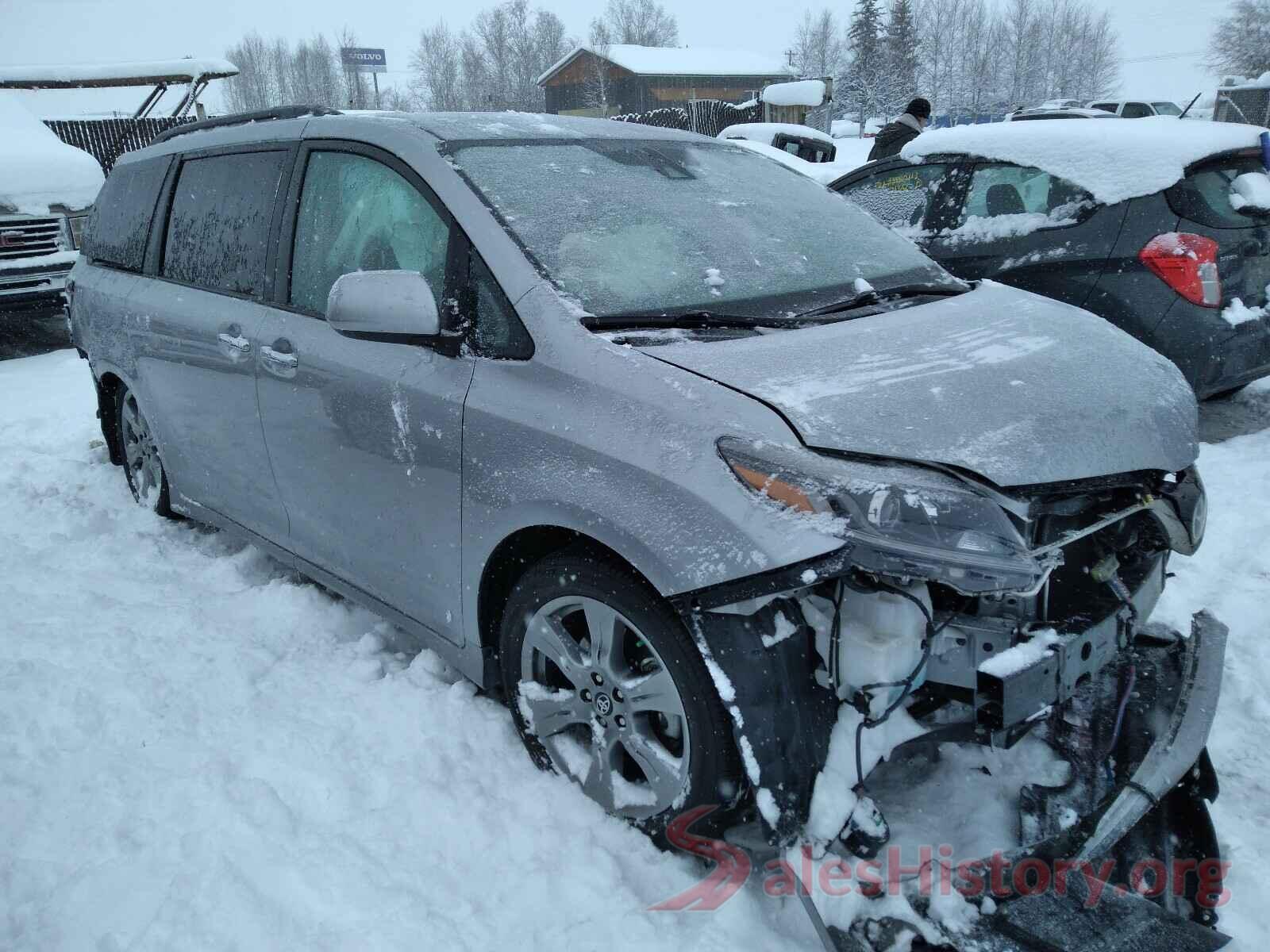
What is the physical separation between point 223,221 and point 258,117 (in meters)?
0.47

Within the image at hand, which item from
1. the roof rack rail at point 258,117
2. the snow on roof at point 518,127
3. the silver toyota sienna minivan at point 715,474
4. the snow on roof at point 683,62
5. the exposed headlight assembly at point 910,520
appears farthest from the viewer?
the snow on roof at point 683,62

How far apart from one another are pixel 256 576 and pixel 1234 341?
4788 millimetres

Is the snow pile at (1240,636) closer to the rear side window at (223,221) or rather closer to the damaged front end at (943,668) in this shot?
the damaged front end at (943,668)

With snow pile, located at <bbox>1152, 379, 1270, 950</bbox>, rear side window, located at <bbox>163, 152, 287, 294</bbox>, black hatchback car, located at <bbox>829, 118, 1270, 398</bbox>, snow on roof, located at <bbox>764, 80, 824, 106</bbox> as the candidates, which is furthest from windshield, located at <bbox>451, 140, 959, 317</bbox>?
snow on roof, located at <bbox>764, 80, 824, 106</bbox>

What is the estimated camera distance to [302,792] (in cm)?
253

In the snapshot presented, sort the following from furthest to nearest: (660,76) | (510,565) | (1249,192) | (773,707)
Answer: (660,76) < (1249,192) < (510,565) < (773,707)

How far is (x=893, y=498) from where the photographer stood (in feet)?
6.01

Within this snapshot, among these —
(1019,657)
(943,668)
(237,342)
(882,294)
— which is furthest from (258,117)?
(1019,657)

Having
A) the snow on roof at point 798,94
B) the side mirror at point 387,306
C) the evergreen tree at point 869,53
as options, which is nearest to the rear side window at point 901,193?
the side mirror at point 387,306

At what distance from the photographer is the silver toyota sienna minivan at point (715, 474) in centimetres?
192

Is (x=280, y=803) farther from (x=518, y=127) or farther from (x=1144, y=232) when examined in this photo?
(x=1144, y=232)

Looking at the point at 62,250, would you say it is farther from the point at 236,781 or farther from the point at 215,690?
the point at 236,781

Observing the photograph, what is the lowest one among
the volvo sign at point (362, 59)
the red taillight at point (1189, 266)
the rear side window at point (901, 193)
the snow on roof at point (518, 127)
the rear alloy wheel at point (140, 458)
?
the rear alloy wheel at point (140, 458)

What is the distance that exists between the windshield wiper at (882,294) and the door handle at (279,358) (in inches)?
64.0
